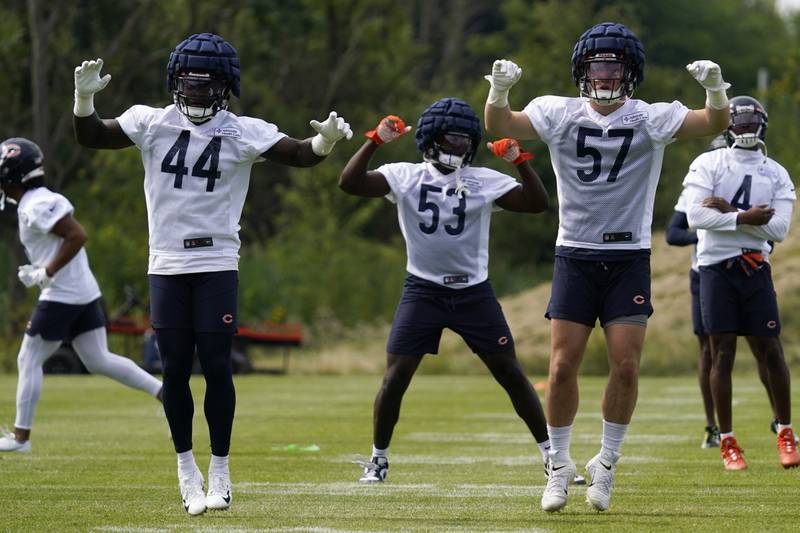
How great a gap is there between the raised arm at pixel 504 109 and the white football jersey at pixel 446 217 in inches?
45.6

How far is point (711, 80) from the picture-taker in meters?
7.33

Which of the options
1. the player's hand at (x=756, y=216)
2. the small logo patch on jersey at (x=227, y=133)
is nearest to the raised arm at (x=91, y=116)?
the small logo patch on jersey at (x=227, y=133)

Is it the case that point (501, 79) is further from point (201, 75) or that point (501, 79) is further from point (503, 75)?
point (201, 75)

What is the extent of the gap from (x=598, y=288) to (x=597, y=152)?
2.13 ft

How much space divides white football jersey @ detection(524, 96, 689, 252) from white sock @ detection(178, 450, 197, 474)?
6.84ft

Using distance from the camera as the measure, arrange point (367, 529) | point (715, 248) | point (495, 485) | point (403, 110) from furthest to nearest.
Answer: point (403, 110) < point (715, 248) < point (495, 485) < point (367, 529)

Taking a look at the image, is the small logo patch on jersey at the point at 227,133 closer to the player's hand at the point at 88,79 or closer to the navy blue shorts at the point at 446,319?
the player's hand at the point at 88,79

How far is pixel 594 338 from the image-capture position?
25.3 m

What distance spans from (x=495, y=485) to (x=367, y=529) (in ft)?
6.51

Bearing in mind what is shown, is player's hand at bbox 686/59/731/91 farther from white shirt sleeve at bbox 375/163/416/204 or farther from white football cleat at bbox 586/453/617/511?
white shirt sleeve at bbox 375/163/416/204

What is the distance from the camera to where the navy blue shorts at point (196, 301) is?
24.4ft

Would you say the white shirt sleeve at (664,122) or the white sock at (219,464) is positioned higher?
the white shirt sleeve at (664,122)

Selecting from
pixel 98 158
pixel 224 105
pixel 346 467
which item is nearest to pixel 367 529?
pixel 224 105

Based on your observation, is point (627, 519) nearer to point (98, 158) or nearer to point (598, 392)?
point (598, 392)
